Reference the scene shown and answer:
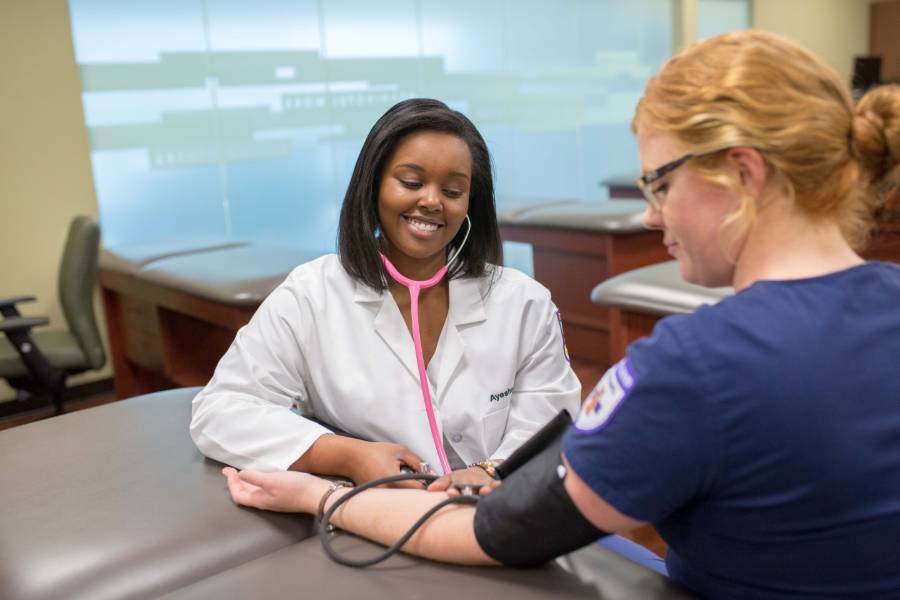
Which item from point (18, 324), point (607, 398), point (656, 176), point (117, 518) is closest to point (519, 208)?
point (18, 324)

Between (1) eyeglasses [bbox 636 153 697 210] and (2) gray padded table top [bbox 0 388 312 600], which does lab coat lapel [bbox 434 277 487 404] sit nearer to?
(2) gray padded table top [bbox 0 388 312 600]

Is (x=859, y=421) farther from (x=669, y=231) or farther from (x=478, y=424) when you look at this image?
(x=478, y=424)

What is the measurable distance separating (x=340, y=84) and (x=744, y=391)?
4.11 metres

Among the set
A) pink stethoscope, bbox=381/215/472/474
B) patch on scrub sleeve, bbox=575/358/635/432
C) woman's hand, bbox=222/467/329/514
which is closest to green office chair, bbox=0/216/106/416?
pink stethoscope, bbox=381/215/472/474

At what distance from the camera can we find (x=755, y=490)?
0.68 m

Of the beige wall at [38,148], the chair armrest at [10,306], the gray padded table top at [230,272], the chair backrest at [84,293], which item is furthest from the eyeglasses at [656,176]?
the beige wall at [38,148]

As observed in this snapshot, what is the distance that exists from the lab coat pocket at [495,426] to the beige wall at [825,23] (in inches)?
277

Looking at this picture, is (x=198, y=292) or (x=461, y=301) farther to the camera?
(x=198, y=292)

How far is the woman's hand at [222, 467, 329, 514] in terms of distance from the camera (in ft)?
3.45

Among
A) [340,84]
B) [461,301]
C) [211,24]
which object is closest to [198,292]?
[461,301]

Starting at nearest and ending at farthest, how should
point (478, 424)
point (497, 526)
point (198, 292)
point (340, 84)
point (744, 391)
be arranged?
point (744, 391) → point (497, 526) → point (478, 424) → point (198, 292) → point (340, 84)

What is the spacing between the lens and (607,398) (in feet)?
2.29

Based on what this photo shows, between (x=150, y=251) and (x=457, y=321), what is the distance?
2.40 meters

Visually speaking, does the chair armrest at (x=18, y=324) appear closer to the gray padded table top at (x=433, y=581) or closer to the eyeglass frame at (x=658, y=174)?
the gray padded table top at (x=433, y=581)
